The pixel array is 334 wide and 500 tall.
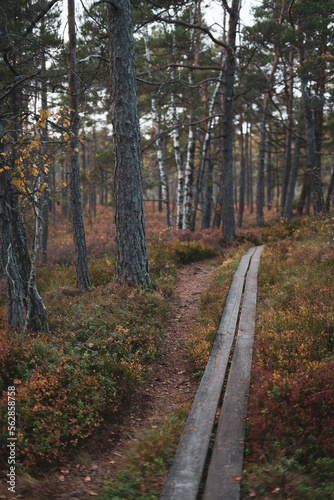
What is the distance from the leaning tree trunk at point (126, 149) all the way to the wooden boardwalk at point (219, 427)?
8.76 ft

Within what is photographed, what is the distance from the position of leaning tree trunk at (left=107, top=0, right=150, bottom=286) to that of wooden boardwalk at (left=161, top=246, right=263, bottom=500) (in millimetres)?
2671

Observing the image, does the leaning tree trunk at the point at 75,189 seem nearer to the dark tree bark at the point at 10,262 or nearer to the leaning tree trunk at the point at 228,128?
the dark tree bark at the point at 10,262

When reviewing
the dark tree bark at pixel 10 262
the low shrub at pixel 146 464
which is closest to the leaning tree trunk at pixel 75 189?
the dark tree bark at pixel 10 262

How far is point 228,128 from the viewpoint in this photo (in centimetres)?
1378

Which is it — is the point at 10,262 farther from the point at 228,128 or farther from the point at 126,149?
the point at 228,128

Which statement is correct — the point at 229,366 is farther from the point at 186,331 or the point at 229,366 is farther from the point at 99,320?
the point at 99,320

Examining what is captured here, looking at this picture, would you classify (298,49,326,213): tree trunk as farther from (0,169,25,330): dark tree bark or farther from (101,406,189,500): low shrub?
(101,406,189,500): low shrub

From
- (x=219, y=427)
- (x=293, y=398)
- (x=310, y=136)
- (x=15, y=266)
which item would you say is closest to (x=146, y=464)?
(x=219, y=427)

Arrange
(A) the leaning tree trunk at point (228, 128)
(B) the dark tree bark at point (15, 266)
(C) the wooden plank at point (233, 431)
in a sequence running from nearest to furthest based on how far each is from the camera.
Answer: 1. (C) the wooden plank at point (233, 431)
2. (B) the dark tree bark at point (15, 266)
3. (A) the leaning tree trunk at point (228, 128)

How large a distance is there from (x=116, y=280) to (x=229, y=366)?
3693 mm

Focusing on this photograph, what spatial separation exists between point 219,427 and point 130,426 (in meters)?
1.23

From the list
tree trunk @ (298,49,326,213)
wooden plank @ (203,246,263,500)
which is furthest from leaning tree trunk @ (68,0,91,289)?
tree trunk @ (298,49,326,213)

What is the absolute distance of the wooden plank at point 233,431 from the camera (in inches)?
114

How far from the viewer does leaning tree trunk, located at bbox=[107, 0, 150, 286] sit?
710cm
